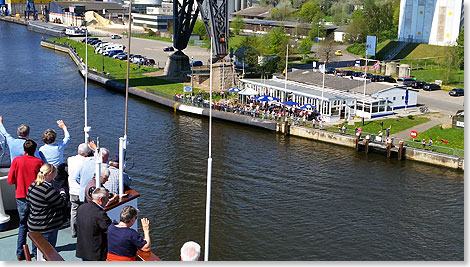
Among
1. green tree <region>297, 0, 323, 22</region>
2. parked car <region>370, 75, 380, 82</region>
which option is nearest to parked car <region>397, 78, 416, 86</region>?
parked car <region>370, 75, 380, 82</region>

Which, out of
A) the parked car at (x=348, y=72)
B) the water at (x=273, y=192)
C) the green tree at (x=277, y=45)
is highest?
the green tree at (x=277, y=45)

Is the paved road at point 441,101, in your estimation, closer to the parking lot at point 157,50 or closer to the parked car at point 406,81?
the parked car at point 406,81

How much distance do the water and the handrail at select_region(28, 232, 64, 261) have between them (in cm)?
1128

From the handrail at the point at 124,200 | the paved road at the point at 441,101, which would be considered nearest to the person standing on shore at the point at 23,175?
the handrail at the point at 124,200

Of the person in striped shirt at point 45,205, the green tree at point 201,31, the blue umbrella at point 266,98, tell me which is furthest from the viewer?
the green tree at point 201,31

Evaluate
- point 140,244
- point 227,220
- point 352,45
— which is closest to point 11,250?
point 140,244

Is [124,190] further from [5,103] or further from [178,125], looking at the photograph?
[5,103]

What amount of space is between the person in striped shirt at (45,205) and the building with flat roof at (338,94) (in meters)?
31.3

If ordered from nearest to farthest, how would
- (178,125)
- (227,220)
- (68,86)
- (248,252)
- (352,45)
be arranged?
(248,252), (227,220), (178,125), (68,86), (352,45)

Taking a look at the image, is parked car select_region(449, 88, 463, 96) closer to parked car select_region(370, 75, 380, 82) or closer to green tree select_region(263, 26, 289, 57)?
parked car select_region(370, 75, 380, 82)

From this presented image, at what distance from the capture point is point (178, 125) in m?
39.2

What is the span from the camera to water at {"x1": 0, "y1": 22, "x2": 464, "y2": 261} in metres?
20.8

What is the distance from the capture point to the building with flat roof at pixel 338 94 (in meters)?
39.6

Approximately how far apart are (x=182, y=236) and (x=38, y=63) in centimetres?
5170
